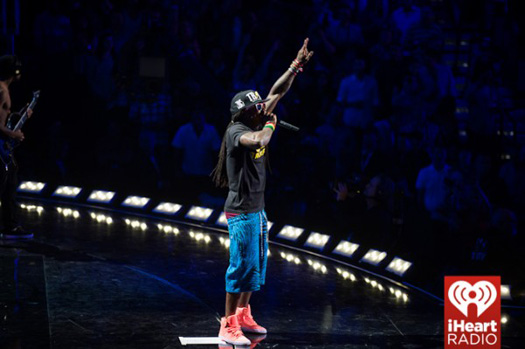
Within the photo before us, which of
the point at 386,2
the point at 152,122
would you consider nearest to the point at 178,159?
the point at 152,122

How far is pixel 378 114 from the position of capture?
33.2 ft

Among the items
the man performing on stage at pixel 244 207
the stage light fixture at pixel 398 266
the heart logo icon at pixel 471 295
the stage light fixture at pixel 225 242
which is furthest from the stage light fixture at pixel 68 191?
the heart logo icon at pixel 471 295

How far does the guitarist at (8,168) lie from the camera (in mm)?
8156

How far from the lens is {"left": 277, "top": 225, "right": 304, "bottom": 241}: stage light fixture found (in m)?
8.78

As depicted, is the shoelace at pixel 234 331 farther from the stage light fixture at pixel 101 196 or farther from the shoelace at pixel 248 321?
the stage light fixture at pixel 101 196

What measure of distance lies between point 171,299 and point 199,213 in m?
3.26

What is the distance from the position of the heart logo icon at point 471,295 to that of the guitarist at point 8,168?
16.0 feet

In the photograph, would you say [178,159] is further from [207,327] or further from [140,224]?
[207,327]

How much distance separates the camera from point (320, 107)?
10586mm

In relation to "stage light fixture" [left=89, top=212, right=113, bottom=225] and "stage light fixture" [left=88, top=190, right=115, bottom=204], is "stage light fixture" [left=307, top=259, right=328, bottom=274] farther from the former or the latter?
"stage light fixture" [left=88, top=190, right=115, bottom=204]

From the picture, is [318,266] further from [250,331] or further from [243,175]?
[243,175]

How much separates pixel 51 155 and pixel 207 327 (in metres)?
6.46

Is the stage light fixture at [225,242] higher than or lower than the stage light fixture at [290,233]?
lower

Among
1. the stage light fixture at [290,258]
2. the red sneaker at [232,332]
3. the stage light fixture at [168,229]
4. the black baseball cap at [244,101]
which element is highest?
the black baseball cap at [244,101]
